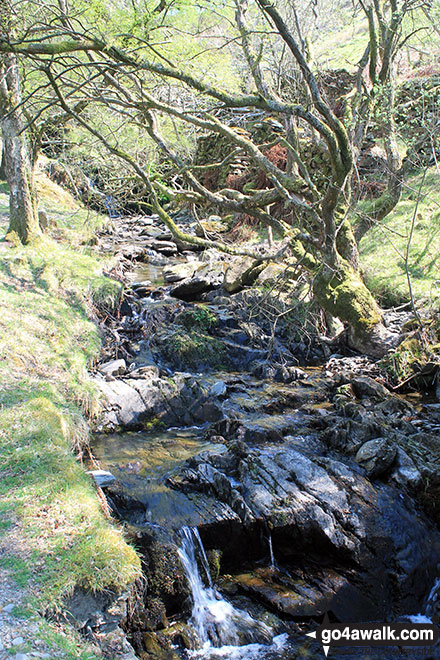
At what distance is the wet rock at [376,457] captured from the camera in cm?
481

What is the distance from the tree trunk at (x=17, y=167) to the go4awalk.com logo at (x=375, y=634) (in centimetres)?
822

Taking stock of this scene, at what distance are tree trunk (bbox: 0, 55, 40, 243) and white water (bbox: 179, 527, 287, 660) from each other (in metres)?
7.35

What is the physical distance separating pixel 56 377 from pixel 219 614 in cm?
324

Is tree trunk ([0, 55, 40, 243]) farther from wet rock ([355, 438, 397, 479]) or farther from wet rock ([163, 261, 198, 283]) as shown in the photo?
wet rock ([355, 438, 397, 479])

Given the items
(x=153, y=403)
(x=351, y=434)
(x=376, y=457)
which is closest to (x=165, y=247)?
(x=153, y=403)

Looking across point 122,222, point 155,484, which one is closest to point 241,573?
point 155,484

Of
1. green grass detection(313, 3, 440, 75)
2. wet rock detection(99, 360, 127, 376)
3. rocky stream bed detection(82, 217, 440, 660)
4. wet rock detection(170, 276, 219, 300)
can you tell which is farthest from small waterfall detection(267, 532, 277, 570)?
green grass detection(313, 3, 440, 75)

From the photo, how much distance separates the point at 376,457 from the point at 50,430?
10.6ft

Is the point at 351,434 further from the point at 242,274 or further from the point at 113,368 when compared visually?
the point at 242,274

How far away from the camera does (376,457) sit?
16.0 feet

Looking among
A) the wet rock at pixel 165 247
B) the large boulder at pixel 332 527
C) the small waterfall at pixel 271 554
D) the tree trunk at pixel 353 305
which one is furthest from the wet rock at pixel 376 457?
the wet rock at pixel 165 247

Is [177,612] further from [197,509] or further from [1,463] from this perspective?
[1,463]

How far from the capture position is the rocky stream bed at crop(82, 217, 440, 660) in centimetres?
349

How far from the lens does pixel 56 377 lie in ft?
18.4
